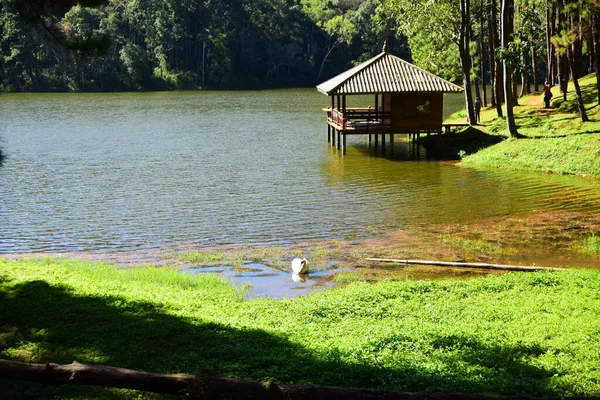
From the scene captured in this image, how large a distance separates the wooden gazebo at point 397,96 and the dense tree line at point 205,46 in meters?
61.5

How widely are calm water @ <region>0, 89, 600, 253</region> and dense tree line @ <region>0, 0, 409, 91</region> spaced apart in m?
49.1

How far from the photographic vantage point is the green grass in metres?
28.8

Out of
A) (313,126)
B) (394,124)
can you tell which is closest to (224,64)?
(313,126)

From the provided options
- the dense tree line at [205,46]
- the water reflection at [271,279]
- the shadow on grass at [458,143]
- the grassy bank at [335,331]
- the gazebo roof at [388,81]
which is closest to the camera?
the grassy bank at [335,331]

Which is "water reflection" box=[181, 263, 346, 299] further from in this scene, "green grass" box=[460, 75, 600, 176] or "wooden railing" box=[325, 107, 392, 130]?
"wooden railing" box=[325, 107, 392, 130]

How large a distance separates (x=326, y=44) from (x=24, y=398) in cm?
10826

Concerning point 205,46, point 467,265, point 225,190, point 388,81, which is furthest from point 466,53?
point 205,46

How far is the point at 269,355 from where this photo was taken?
891 cm

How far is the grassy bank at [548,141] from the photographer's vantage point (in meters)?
28.9

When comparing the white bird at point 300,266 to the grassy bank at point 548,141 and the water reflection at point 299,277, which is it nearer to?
the water reflection at point 299,277

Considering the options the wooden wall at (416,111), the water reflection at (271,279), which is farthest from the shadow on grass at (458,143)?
the water reflection at (271,279)

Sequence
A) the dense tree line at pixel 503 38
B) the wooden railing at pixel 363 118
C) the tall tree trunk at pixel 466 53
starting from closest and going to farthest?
the dense tree line at pixel 503 38 < the wooden railing at pixel 363 118 < the tall tree trunk at pixel 466 53

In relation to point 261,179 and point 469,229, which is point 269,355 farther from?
point 261,179

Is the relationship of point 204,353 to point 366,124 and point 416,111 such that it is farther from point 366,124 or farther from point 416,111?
point 416,111
